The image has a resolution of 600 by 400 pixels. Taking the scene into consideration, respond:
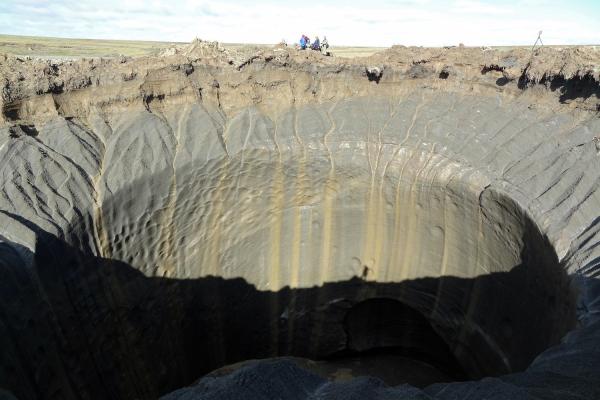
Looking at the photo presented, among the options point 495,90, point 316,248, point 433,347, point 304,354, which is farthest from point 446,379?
point 495,90

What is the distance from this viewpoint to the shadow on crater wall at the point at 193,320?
6281mm

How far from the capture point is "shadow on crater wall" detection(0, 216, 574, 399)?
20.6 ft

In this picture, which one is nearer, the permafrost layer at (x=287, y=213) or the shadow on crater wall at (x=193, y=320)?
the shadow on crater wall at (x=193, y=320)

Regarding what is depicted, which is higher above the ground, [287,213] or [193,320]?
[287,213]

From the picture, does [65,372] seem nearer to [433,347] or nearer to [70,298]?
[70,298]

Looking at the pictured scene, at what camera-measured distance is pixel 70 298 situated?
6.86 m

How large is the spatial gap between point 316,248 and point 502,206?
4202 mm

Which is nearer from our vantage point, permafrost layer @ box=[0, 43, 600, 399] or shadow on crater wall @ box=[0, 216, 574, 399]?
shadow on crater wall @ box=[0, 216, 574, 399]

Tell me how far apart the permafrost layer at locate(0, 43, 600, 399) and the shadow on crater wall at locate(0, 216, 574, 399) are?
36 mm

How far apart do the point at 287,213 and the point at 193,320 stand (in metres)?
3.04

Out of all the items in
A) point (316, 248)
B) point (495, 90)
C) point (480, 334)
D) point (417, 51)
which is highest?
point (417, 51)

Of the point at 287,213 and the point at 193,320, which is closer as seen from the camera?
the point at 193,320

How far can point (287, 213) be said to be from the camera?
33.3 ft

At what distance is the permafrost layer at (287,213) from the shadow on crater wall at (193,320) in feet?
0.12
